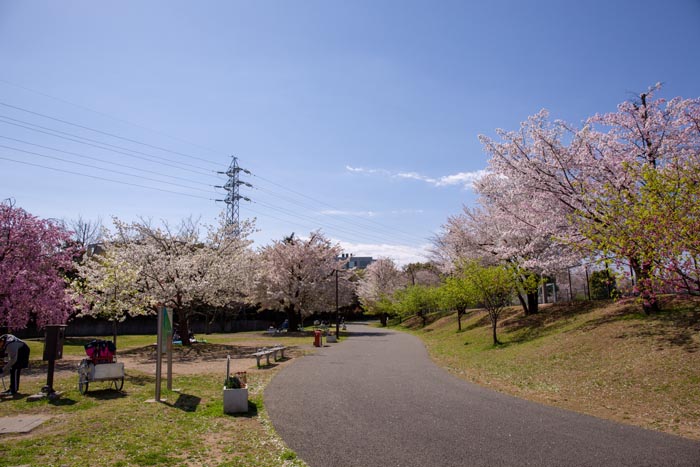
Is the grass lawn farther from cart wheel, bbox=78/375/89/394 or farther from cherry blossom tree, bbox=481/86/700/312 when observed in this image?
cherry blossom tree, bbox=481/86/700/312

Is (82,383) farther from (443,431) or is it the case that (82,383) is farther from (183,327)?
(183,327)

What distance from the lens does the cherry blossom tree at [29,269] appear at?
60.8 feet

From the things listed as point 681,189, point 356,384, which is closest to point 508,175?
point 681,189

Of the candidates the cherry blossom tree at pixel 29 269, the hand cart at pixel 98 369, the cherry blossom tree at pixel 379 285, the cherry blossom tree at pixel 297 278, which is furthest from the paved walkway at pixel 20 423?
the cherry blossom tree at pixel 379 285

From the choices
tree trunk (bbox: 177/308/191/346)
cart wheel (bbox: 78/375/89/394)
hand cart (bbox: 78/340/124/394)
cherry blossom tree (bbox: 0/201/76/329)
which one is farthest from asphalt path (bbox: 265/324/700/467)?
tree trunk (bbox: 177/308/191/346)

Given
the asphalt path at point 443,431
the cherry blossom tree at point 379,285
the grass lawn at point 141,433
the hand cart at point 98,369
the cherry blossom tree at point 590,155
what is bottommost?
the asphalt path at point 443,431

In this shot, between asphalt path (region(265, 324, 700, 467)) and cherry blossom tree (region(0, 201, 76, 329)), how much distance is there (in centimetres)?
1359

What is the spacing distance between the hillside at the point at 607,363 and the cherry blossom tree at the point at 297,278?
22287mm

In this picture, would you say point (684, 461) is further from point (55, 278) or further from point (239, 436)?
A: point (55, 278)

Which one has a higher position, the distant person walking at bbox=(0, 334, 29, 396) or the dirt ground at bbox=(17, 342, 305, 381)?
the distant person walking at bbox=(0, 334, 29, 396)

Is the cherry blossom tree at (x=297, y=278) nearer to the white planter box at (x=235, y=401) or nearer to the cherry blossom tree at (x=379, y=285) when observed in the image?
the cherry blossom tree at (x=379, y=285)

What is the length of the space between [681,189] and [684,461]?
5.97 m

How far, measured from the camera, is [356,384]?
1275 centimetres

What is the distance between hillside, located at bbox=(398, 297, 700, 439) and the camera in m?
9.61
